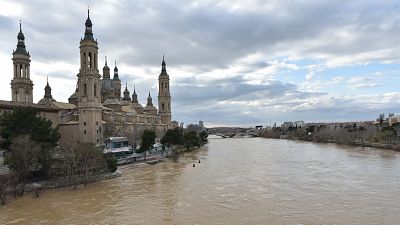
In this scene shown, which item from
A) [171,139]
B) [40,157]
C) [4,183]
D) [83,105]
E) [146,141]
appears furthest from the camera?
[171,139]

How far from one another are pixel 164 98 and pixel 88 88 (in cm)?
3517

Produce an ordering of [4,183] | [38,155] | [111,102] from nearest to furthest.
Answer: [4,183]
[38,155]
[111,102]

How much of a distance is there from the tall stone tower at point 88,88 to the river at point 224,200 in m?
11.7

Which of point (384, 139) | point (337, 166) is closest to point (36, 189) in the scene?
point (337, 166)

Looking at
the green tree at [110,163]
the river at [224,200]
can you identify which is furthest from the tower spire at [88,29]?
the river at [224,200]

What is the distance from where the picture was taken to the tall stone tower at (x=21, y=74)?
1575 inches

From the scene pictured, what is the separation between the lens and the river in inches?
577

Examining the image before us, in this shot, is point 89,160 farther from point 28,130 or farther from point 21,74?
point 21,74

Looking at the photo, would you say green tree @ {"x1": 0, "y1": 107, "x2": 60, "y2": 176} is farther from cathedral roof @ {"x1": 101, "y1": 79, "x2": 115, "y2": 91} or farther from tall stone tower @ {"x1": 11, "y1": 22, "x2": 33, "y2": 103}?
cathedral roof @ {"x1": 101, "y1": 79, "x2": 115, "y2": 91}

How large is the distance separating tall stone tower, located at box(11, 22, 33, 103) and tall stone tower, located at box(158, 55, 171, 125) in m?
30.5

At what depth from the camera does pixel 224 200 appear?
1761 centimetres

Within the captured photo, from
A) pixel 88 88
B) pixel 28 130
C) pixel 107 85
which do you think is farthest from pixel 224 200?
pixel 107 85

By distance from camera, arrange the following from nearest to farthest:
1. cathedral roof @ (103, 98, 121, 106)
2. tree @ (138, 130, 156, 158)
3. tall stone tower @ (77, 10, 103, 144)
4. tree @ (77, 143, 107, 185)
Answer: tree @ (77, 143, 107, 185)
tree @ (138, 130, 156, 158)
tall stone tower @ (77, 10, 103, 144)
cathedral roof @ (103, 98, 121, 106)

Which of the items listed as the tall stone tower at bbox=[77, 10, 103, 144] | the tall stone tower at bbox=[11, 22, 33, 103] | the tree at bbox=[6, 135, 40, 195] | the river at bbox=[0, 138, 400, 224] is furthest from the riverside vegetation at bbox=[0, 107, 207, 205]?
the tall stone tower at bbox=[11, 22, 33, 103]
